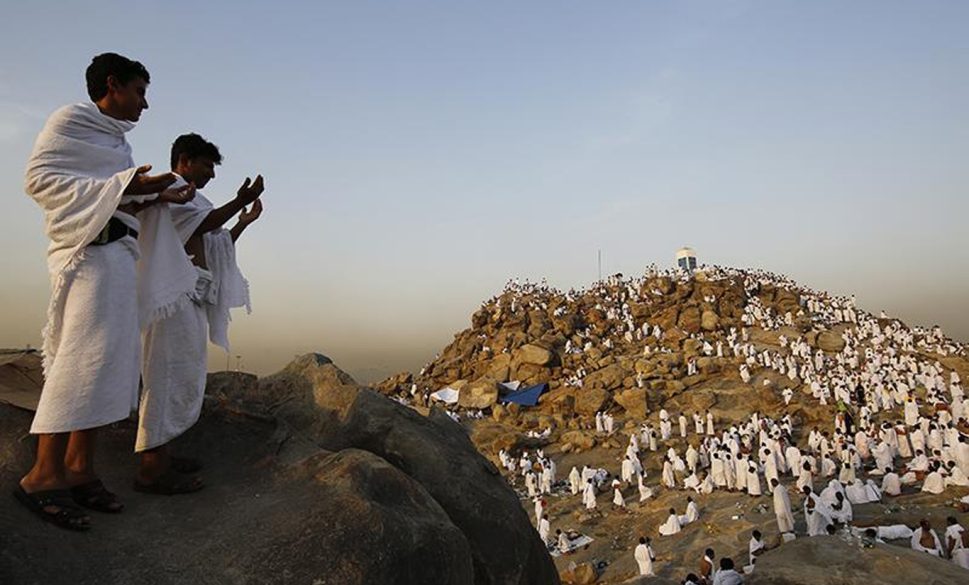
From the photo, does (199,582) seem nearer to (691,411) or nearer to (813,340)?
(691,411)

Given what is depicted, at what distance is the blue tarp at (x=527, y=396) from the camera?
111 feet

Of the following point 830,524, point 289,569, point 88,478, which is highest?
point 88,478

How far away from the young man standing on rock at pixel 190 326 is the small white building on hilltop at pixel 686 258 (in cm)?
5516

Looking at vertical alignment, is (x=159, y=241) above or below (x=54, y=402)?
above

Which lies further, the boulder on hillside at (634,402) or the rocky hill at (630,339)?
the rocky hill at (630,339)

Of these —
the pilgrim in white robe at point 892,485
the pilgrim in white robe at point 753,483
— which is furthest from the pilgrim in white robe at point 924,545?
the pilgrim in white robe at point 753,483

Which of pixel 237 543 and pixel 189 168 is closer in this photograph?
pixel 237 543

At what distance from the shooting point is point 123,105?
9.30 ft

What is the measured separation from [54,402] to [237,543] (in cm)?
100

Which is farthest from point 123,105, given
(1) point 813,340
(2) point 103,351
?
(1) point 813,340

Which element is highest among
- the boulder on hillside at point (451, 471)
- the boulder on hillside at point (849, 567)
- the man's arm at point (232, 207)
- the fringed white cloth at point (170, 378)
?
the man's arm at point (232, 207)

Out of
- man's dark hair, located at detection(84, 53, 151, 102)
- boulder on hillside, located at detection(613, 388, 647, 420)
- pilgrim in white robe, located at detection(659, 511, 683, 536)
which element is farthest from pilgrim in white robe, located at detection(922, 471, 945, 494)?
man's dark hair, located at detection(84, 53, 151, 102)

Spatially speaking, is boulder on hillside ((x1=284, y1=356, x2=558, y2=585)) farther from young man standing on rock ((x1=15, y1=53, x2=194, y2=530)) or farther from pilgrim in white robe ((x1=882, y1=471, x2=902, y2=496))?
pilgrim in white robe ((x1=882, y1=471, x2=902, y2=496))

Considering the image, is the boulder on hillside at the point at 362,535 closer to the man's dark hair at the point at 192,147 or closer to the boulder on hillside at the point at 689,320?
the man's dark hair at the point at 192,147
